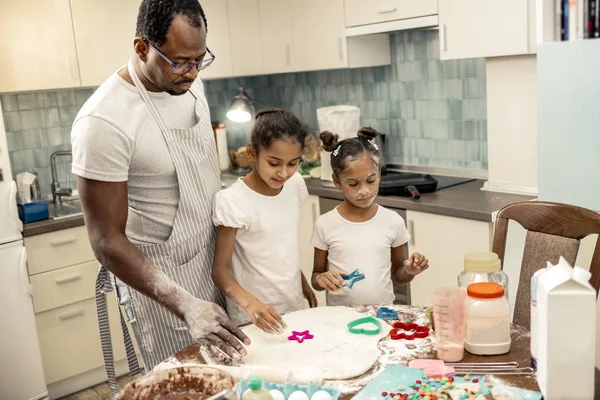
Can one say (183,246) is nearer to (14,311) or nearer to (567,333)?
(567,333)

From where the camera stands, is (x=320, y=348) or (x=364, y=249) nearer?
(x=320, y=348)

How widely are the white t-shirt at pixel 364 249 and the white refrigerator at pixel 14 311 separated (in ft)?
5.18

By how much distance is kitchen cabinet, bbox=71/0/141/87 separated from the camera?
10.8 feet

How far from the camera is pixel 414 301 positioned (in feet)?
10.3

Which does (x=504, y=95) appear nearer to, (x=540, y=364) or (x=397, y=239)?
(x=397, y=239)

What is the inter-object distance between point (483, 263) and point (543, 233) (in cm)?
49

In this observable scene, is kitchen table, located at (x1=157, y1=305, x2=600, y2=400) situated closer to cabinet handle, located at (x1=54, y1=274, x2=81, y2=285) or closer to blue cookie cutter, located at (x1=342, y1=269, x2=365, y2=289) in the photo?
blue cookie cutter, located at (x1=342, y1=269, x2=365, y2=289)

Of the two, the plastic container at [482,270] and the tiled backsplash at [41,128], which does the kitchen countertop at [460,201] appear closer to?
the plastic container at [482,270]

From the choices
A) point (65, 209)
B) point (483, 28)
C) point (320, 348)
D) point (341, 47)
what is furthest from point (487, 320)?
point (65, 209)

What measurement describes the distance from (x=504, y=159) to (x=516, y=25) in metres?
0.64

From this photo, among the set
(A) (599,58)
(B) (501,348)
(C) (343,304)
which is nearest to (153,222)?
(C) (343,304)

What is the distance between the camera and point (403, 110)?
12.1ft

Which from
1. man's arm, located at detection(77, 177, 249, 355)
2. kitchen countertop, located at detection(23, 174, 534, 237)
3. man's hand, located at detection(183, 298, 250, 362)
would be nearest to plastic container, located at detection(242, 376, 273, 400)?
man's hand, located at detection(183, 298, 250, 362)

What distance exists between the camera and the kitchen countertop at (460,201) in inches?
109
